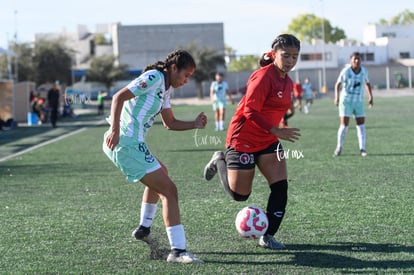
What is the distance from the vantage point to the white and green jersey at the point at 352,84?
15.6 m

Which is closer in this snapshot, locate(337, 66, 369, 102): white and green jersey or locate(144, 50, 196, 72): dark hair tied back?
locate(144, 50, 196, 72): dark hair tied back

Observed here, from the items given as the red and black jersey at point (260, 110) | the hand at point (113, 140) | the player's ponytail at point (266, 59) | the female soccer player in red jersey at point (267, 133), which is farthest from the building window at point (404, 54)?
the hand at point (113, 140)

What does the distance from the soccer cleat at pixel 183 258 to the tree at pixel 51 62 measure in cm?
6021

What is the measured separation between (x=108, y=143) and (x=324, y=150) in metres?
11.5

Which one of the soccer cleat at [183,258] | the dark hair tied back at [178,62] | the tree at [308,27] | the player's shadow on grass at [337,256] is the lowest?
the player's shadow on grass at [337,256]

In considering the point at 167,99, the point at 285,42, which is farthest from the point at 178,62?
the point at 285,42

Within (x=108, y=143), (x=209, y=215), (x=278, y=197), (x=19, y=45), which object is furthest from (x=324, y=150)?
(x=19, y=45)

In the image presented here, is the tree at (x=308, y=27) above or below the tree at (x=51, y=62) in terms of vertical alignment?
above

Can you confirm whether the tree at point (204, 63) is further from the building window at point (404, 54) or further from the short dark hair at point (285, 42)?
the short dark hair at point (285, 42)

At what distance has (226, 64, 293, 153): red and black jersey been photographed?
23.1 feet

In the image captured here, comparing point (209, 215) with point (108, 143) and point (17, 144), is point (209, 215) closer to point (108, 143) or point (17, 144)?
point (108, 143)

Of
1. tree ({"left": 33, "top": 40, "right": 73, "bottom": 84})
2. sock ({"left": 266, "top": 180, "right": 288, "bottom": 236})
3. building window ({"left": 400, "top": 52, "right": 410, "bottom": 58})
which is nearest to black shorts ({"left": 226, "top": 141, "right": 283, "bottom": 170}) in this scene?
sock ({"left": 266, "top": 180, "right": 288, "bottom": 236})

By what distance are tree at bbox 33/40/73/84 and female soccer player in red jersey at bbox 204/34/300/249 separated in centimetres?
5948

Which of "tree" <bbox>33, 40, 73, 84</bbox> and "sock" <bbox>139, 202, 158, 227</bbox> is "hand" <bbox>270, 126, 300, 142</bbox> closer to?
"sock" <bbox>139, 202, 158, 227</bbox>
